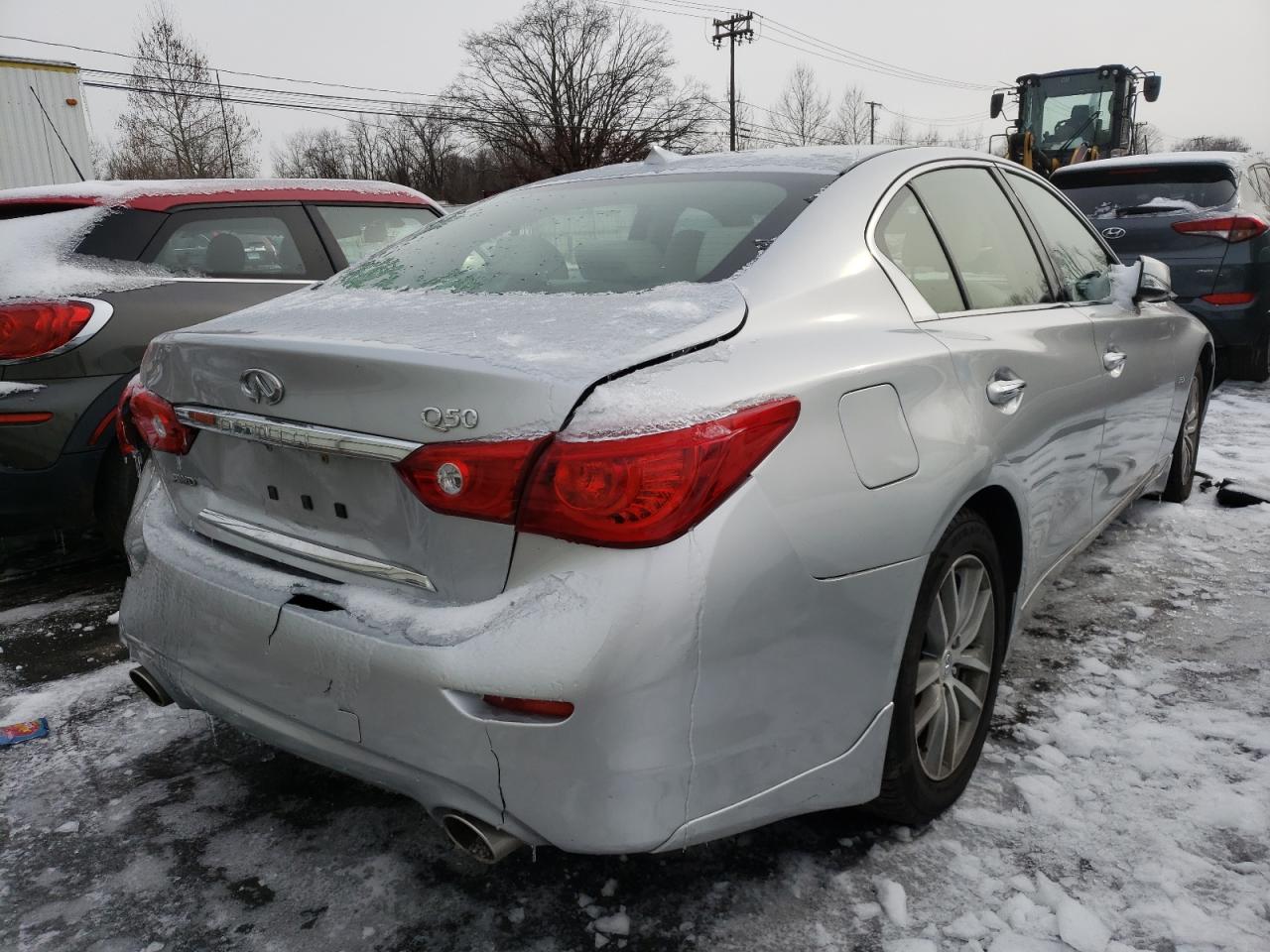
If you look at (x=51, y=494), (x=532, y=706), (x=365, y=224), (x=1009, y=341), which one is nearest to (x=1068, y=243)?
(x=1009, y=341)

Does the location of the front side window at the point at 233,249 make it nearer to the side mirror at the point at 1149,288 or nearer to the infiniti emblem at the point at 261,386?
the infiniti emblem at the point at 261,386

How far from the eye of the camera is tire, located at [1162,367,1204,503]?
14.5 feet

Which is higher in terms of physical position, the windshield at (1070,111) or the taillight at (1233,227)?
the windshield at (1070,111)

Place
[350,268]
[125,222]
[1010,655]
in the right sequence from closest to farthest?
[350,268] → [1010,655] → [125,222]

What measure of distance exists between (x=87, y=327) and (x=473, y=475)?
267cm

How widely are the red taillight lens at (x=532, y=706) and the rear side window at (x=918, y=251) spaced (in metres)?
1.29

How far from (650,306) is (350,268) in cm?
125

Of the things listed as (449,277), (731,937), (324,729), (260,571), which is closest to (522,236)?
(449,277)

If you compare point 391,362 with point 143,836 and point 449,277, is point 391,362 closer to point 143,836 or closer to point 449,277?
point 449,277

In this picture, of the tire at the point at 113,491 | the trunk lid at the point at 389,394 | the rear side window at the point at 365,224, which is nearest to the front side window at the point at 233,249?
the rear side window at the point at 365,224

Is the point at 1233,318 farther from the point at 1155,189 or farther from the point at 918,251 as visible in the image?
the point at 918,251

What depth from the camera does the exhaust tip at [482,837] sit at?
1.64 metres

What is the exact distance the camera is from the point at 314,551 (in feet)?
6.01

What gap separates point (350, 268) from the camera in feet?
8.98
